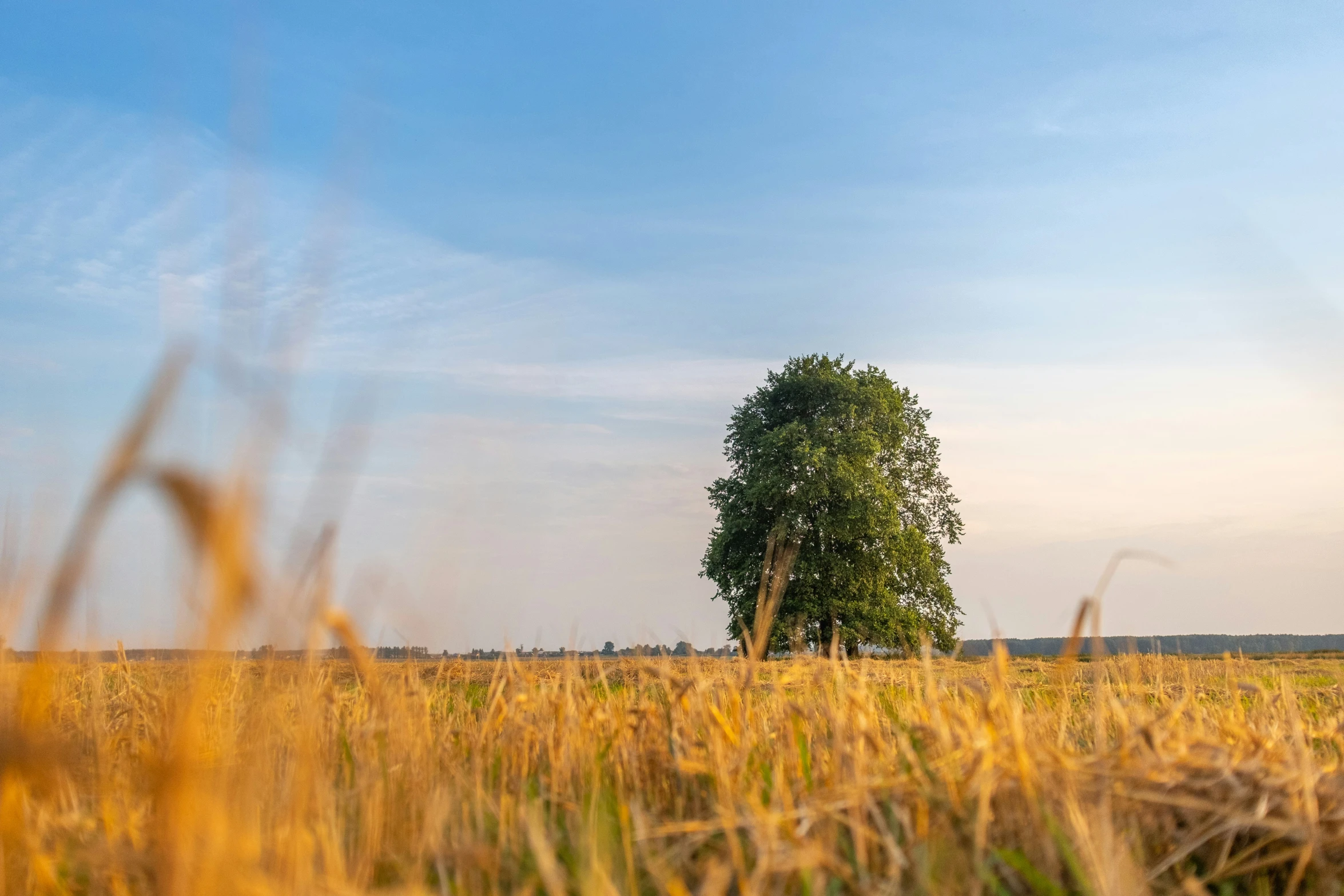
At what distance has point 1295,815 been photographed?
2666 millimetres

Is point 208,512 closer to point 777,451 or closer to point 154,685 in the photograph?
point 154,685

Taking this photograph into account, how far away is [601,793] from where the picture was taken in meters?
3.45

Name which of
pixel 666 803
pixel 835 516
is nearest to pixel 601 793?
pixel 666 803

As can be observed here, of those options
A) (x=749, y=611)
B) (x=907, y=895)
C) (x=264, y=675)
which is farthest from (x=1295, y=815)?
(x=749, y=611)

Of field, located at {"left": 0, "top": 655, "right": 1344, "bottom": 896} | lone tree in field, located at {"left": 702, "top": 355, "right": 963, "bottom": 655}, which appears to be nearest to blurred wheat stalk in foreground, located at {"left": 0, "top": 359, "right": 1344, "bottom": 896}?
field, located at {"left": 0, "top": 655, "right": 1344, "bottom": 896}

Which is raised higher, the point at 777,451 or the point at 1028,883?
the point at 777,451

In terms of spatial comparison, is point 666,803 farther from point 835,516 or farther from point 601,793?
point 835,516

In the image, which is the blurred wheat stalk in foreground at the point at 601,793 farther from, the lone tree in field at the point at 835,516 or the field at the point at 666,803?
the lone tree in field at the point at 835,516

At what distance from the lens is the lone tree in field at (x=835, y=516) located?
30.6m

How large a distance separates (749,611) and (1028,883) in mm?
28113

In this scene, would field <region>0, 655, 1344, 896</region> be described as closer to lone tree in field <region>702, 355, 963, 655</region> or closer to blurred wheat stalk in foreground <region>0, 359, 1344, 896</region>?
blurred wheat stalk in foreground <region>0, 359, 1344, 896</region>

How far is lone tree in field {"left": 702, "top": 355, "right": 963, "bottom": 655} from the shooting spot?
101 feet

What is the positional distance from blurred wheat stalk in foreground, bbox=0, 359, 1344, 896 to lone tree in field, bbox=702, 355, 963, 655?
82.6 feet

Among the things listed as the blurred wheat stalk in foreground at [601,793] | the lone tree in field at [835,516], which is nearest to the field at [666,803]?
the blurred wheat stalk in foreground at [601,793]
